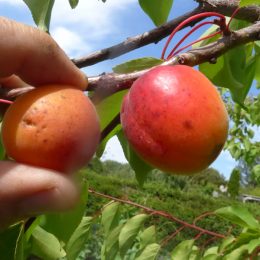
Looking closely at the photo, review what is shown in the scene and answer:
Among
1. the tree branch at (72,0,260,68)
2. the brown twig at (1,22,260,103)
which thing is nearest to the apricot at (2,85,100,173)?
the brown twig at (1,22,260,103)

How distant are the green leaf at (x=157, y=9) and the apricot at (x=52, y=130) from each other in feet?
2.02

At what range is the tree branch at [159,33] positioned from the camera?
108cm

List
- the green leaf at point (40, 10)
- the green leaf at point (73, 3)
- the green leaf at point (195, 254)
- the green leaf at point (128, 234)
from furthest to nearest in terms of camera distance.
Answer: the green leaf at point (195, 254) < the green leaf at point (128, 234) < the green leaf at point (73, 3) < the green leaf at point (40, 10)

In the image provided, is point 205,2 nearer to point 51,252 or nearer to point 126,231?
point 51,252

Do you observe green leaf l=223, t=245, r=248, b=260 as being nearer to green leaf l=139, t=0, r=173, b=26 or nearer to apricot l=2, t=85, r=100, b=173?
green leaf l=139, t=0, r=173, b=26

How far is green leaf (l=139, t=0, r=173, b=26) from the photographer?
1284mm

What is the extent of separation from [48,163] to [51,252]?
0.80 meters

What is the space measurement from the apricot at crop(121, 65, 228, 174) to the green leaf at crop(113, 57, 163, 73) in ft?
0.56

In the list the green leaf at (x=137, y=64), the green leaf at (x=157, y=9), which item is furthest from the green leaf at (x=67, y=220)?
the green leaf at (x=157, y=9)

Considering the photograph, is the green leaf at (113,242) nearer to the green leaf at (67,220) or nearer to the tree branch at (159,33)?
the green leaf at (67,220)

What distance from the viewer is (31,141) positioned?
685 millimetres

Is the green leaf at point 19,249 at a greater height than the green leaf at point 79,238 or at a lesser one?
greater

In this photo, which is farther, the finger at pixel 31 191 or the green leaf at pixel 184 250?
the green leaf at pixel 184 250

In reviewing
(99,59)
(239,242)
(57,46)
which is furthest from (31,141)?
(239,242)
